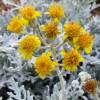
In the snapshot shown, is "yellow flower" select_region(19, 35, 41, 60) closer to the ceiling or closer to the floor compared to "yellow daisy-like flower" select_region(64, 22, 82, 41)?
closer to the floor

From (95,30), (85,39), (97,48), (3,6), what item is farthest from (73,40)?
(3,6)

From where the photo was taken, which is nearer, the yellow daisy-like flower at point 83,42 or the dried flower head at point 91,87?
the yellow daisy-like flower at point 83,42

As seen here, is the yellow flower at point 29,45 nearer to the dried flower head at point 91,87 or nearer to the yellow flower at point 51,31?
the yellow flower at point 51,31

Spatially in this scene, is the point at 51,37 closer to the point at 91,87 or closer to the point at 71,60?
the point at 71,60

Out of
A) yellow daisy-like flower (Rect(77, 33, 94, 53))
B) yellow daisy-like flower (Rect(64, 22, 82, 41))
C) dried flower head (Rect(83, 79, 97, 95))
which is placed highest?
yellow daisy-like flower (Rect(64, 22, 82, 41))

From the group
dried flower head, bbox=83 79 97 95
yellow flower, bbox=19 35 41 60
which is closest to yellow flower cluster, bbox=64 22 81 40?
yellow flower, bbox=19 35 41 60

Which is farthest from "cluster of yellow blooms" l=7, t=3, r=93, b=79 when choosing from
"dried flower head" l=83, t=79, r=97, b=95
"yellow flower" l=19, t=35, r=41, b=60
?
"dried flower head" l=83, t=79, r=97, b=95

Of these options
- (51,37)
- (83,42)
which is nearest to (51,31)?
(51,37)

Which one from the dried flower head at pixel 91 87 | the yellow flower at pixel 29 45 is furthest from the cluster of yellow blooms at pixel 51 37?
the dried flower head at pixel 91 87

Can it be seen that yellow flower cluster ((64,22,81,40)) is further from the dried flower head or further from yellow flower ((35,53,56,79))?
the dried flower head

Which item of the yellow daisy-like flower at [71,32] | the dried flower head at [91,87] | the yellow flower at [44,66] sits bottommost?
the dried flower head at [91,87]

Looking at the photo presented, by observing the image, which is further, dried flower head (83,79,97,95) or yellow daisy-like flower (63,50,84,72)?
dried flower head (83,79,97,95)
